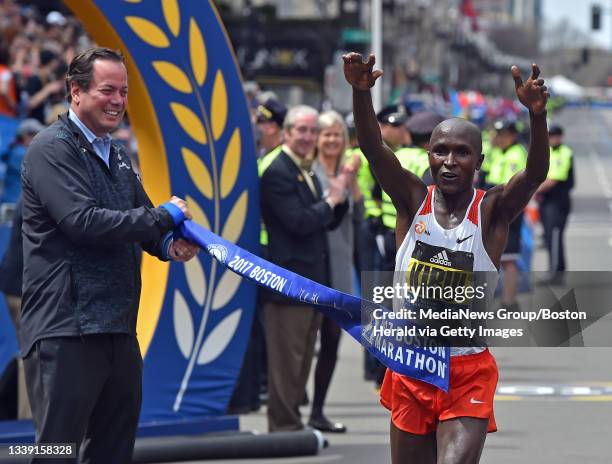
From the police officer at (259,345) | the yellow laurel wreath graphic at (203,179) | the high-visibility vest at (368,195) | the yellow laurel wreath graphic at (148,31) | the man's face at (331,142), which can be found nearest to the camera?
the yellow laurel wreath graphic at (148,31)

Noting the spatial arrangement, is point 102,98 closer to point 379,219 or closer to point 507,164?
point 379,219

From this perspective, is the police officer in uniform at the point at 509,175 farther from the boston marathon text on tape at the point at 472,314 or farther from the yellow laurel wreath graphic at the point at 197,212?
the boston marathon text on tape at the point at 472,314

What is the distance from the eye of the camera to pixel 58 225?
17.6ft

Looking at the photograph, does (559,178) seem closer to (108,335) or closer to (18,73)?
(18,73)

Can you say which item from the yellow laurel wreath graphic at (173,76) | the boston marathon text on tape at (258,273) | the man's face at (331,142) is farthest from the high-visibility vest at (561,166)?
the boston marathon text on tape at (258,273)

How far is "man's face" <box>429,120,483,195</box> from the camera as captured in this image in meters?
5.46

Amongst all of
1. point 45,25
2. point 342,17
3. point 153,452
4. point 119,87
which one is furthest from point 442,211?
point 342,17

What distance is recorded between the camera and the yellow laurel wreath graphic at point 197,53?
844cm

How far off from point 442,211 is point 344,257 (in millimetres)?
3946

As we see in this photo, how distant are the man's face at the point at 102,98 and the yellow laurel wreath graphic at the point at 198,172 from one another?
2.89 metres

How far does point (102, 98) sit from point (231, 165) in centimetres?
324

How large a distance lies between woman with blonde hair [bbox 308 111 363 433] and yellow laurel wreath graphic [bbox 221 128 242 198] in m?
0.69

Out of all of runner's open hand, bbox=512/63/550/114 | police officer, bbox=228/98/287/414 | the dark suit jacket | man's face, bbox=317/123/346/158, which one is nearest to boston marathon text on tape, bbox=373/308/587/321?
runner's open hand, bbox=512/63/550/114

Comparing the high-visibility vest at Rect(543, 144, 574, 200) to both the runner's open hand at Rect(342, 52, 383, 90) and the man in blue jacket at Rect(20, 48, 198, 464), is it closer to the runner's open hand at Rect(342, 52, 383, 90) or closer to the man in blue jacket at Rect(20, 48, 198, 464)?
the runner's open hand at Rect(342, 52, 383, 90)
